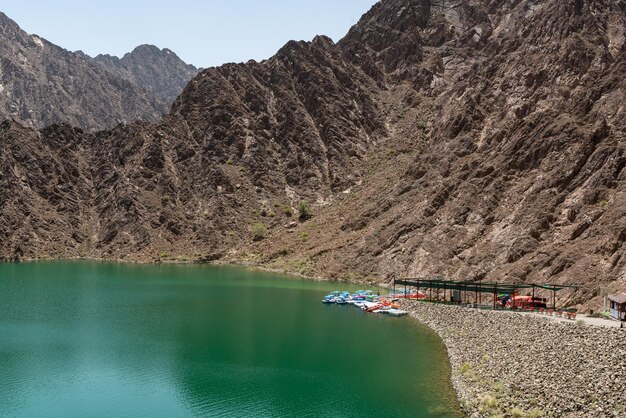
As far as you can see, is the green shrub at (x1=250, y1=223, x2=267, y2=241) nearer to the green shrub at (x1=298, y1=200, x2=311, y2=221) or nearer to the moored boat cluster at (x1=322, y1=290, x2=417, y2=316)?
the green shrub at (x1=298, y1=200, x2=311, y2=221)

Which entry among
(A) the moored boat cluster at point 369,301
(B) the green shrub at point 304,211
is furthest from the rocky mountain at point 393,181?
(A) the moored boat cluster at point 369,301

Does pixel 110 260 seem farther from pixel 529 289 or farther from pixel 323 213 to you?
pixel 529 289

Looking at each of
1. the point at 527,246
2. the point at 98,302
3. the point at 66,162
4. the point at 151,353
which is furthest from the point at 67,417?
the point at 66,162

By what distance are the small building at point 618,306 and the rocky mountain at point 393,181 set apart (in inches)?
301

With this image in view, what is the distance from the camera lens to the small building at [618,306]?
187 ft

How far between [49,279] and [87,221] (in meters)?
61.1

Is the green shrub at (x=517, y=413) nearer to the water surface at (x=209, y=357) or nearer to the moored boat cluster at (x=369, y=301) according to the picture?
the water surface at (x=209, y=357)

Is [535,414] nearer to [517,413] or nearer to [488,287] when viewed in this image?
[517,413]

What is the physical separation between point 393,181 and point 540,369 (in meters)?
106

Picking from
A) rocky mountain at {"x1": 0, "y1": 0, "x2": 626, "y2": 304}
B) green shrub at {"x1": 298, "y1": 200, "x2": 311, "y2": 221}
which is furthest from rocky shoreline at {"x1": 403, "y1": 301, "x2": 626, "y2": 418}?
green shrub at {"x1": 298, "y1": 200, "x2": 311, "y2": 221}

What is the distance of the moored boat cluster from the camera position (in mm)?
87500

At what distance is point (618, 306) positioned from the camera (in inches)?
2286

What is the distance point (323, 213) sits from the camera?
163 meters

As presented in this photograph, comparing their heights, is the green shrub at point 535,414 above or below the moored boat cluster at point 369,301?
below
